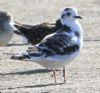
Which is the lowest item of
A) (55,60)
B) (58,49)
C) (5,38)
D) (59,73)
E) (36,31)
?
(59,73)

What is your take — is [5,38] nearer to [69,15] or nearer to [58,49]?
[69,15]

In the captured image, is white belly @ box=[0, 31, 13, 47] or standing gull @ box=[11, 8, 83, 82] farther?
white belly @ box=[0, 31, 13, 47]

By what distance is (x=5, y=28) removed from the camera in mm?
17047

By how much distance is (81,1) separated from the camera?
30.7 meters

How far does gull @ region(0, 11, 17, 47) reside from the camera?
659 inches

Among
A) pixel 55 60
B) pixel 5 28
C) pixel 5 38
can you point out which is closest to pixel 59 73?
pixel 55 60

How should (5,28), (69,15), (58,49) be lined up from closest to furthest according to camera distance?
(58,49) → (69,15) → (5,28)

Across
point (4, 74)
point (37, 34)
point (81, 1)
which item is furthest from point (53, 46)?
point (81, 1)

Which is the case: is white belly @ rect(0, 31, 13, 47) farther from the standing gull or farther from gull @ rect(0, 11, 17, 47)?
the standing gull

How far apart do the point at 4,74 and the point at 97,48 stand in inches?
153

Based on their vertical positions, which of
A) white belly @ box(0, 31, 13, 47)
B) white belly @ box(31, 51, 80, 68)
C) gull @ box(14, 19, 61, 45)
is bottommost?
white belly @ box(0, 31, 13, 47)

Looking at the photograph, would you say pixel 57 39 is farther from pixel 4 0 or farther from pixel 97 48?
pixel 4 0

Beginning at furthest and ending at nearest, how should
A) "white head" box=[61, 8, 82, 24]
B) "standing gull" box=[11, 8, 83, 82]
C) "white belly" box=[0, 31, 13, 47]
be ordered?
1. "white belly" box=[0, 31, 13, 47]
2. "white head" box=[61, 8, 82, 24]
3. "standing gull" box=[11, 8, 83, 82]

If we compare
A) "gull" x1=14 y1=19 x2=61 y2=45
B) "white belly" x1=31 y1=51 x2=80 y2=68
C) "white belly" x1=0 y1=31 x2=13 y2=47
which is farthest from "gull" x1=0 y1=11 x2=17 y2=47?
"white belly" x1=31 y1=51 x2=80 y2=68
